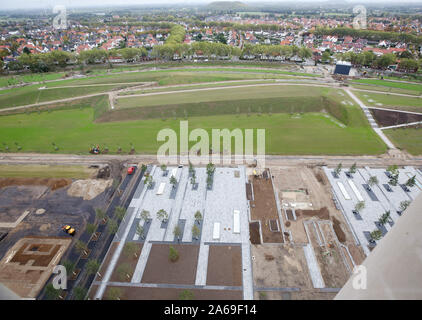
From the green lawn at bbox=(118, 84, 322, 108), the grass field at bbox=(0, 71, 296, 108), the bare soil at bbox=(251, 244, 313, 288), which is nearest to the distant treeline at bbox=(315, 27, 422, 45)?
the grass field at bbox=(0, 71, 296, 108)

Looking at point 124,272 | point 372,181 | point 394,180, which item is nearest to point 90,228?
point 124,272

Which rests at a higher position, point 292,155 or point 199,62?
point 199,62

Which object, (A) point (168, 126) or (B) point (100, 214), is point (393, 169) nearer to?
(A) point (168, 126)

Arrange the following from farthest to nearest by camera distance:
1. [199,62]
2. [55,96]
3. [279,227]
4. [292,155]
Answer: [199,62] < [55,96] < [292,155] < [279,227]

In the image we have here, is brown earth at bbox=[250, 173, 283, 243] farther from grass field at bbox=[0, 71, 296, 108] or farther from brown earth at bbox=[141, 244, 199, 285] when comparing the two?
grass field at bbox=[0, 71, 296, 108]

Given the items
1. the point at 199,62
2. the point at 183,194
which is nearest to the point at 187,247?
the point at 183,194

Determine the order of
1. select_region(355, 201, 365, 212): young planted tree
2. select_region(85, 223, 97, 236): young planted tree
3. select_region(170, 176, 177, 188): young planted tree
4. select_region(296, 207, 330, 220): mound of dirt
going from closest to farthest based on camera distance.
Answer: select_region(85, 223, 97, 236): young planted tree → select_region(355, 201, 365, 212): young planted tree → select_region(296, 207, 330, 220): mound of dirt → select_region(170, 176, 177, 188): young planted tree
